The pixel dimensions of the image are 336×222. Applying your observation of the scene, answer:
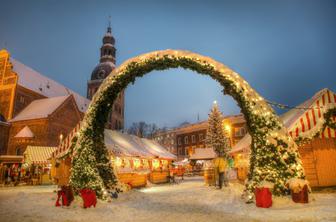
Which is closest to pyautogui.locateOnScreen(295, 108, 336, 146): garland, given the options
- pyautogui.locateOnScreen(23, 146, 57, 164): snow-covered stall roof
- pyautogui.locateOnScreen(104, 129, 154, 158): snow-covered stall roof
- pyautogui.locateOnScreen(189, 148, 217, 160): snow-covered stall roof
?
pyautogui.locateOnScreen(104, 129, 154, 158): snow-covered stall roof

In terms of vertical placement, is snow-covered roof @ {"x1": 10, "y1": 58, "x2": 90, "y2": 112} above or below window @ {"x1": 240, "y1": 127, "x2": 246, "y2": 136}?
above

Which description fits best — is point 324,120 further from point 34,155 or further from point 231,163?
point 34,155

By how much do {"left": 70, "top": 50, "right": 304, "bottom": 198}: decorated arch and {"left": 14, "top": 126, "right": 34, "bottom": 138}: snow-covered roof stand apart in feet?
93.1

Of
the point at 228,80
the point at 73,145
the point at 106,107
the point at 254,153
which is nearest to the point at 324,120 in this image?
the point at 254,153

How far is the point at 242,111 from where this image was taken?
9688 mm

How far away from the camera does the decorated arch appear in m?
8.55

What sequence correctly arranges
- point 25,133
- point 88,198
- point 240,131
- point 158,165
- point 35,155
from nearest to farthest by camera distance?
point 88,198 → point 35,155 → point 158,165 → point 25,133 → point 240,131

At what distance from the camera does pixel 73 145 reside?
1145 cm

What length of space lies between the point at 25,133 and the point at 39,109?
4904 mm

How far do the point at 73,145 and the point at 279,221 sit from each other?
9.18m

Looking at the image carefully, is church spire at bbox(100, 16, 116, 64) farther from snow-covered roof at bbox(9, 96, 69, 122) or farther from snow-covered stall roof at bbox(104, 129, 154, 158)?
snow-covered stall roof at bbox(104, 129, 154, 158)

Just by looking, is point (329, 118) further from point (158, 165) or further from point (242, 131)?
point (242, 131)

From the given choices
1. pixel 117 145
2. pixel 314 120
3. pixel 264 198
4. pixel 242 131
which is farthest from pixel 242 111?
pixel 242 131

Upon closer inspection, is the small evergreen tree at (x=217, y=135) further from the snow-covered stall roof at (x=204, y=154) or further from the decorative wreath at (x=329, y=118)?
the decorative wreath at (x=329, y=118)
